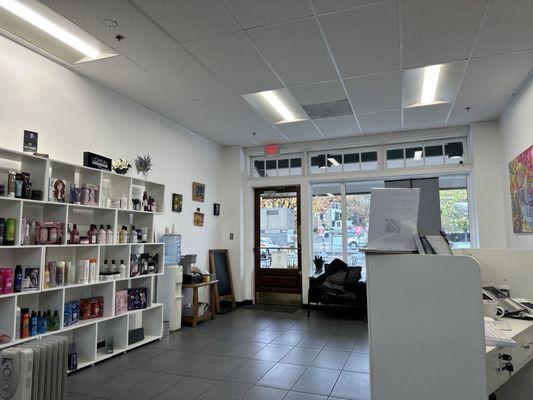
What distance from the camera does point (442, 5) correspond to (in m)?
2.84

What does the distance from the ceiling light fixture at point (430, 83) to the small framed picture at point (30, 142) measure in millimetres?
4194

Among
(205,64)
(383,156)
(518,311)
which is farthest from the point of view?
(383,156)

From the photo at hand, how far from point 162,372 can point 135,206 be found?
2.00 meters

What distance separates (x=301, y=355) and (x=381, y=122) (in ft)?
12.5

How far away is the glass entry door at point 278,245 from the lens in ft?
23.0

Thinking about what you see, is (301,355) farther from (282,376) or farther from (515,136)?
(515,136)

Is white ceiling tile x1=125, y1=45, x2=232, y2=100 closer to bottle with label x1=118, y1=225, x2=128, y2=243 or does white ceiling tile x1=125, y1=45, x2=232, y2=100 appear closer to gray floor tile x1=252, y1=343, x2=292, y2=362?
bottle with label x1=118, y1=225, x2=128, y2=243

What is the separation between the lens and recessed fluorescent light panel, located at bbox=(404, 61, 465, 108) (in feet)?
13.1

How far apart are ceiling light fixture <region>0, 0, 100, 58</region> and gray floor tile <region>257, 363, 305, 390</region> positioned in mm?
3723

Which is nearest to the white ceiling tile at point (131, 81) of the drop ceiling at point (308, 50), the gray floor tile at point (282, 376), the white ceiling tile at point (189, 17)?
the drop ceiling at point (308, 50)

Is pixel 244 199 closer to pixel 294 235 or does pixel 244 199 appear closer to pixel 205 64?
pixel 294 235

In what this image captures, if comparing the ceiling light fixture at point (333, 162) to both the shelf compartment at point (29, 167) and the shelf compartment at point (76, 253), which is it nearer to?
the shelf compartment at point (76, 253)

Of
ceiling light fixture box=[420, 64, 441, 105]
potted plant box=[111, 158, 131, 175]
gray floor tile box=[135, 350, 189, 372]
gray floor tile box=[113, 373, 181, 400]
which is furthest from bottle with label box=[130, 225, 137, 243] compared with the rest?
ceiling light fixture box=[420, 64, 441, 105]

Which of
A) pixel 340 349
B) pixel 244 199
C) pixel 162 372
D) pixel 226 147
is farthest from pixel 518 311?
pixel 226 147
